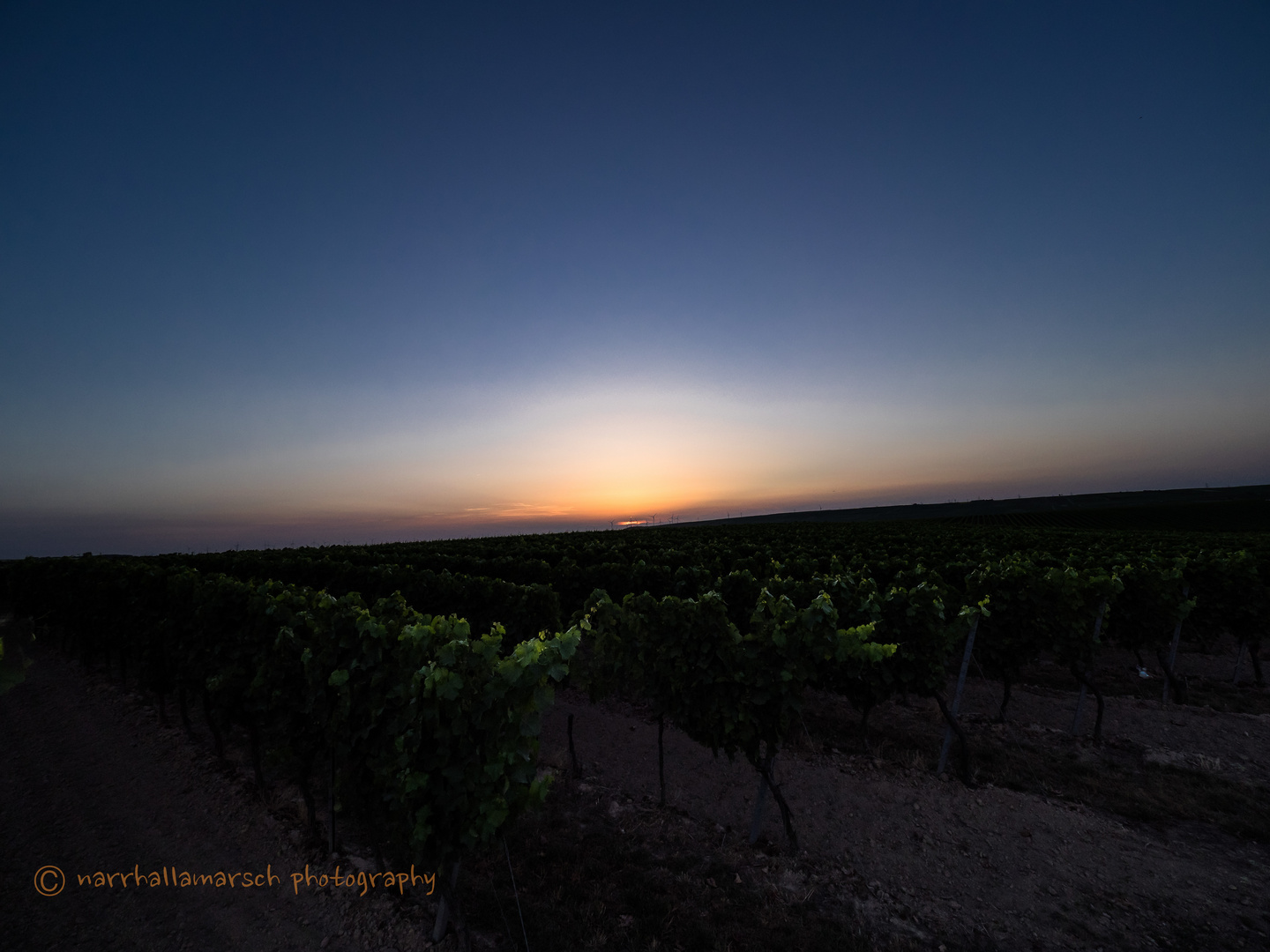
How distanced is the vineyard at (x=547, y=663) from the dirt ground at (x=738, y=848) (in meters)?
0.37

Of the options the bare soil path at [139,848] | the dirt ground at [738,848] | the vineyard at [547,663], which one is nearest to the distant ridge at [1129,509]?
the vineyard at [547,663]

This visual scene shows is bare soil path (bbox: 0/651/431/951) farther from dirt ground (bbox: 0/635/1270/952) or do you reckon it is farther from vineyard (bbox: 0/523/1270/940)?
vineyard (bbox: 0/523/1270/940)

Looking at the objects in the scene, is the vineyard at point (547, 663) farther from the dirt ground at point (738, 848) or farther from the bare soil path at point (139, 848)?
the bare soil path at point (139, 848)

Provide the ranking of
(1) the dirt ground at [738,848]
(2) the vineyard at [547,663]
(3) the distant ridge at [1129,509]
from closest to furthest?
(2) the vineyard at [547,663] < (1) the dirt ground at [738,848] < (3) the distant ridge at [1129,509]

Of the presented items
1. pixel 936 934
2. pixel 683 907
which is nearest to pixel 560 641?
pixel 683 907

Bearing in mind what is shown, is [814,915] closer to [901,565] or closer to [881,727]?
[881,727]

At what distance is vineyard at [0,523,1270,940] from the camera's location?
490 cm

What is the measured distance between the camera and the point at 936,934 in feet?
17.0

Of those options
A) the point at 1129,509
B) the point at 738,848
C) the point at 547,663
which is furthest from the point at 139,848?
the point at 1129,509

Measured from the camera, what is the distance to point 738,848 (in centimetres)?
678

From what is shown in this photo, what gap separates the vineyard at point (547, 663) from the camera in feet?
16.1

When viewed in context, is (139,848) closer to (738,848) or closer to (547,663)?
(547,663)

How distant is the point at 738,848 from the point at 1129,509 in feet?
400

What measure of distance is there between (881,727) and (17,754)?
17301mm
